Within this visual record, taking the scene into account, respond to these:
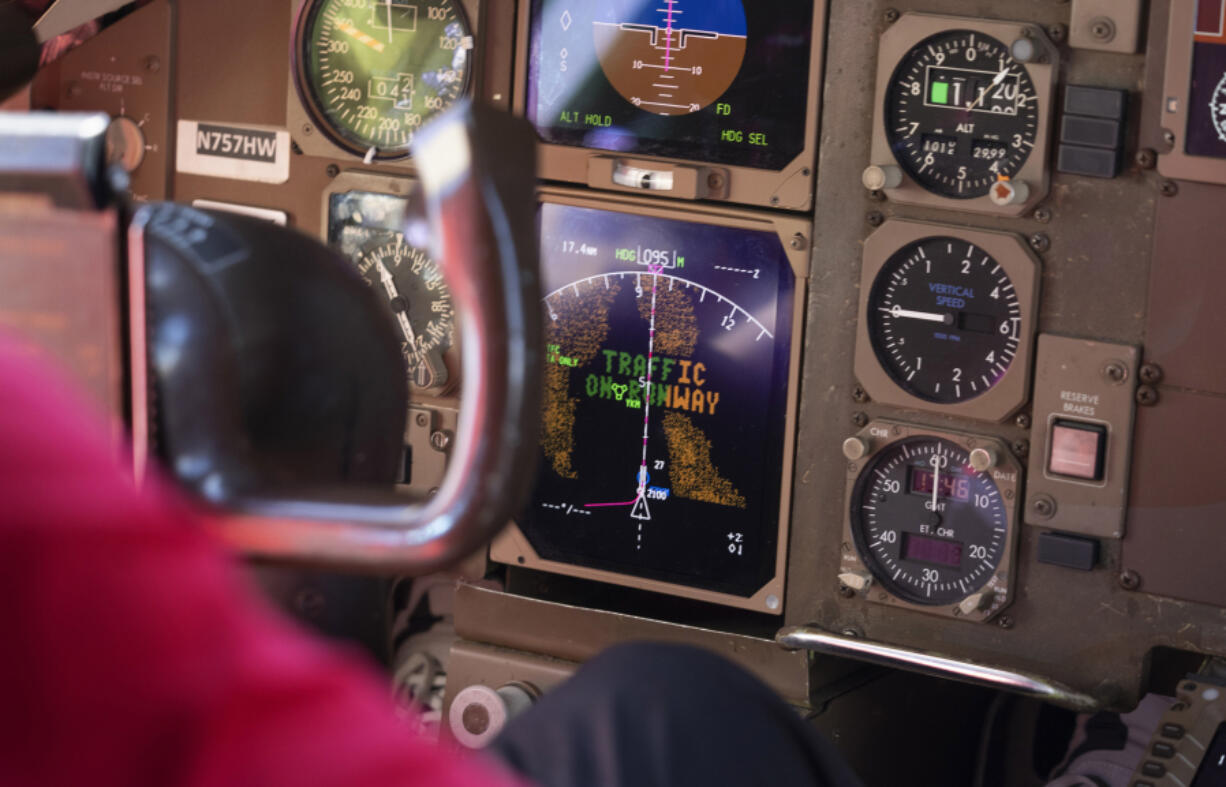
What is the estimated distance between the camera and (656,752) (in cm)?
135

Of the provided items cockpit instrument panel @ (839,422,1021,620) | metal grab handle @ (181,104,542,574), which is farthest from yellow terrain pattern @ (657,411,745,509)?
metal grab handle @ (181,104,542,574)

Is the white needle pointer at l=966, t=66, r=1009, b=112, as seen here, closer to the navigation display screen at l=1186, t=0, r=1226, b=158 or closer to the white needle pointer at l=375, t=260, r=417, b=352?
the navigation display screen at l=1186, t=0, r=1226, b=158

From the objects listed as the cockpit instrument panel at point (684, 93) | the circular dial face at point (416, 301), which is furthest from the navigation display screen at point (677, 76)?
the circular dial face at point (416, 301)

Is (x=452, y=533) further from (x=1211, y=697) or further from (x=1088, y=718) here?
(x=1088, y=718)

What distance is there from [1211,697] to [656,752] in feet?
5.99

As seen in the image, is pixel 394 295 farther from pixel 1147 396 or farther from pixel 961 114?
pixel 1147 396

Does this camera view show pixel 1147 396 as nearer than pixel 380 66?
Yes

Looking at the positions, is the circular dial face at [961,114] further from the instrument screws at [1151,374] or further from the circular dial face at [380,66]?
the circular dial face at [380,66]

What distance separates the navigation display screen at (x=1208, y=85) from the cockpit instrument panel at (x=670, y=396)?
0.71 metres

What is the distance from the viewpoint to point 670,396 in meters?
3.22

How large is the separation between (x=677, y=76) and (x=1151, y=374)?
1031mm

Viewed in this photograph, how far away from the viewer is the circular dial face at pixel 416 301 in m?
3.39

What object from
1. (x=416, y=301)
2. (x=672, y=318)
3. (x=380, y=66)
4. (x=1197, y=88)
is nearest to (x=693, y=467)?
(x=672, y=318)

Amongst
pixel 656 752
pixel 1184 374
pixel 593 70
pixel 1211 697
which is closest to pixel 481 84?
pixel 593 70
